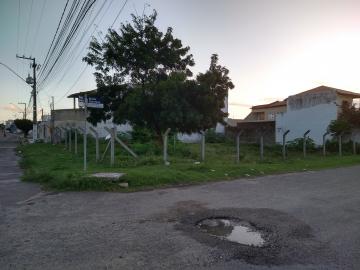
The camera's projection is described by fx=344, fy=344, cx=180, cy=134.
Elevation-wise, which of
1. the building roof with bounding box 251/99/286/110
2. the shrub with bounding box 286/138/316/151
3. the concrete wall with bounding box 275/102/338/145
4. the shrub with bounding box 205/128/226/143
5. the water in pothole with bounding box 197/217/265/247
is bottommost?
the water in pothole with bounding box 197/217/265/247

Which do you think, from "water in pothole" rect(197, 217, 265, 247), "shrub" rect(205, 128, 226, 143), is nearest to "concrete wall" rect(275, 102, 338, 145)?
"shrub" rect(205, 128, 226, 143)

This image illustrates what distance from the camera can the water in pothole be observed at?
5.30 m

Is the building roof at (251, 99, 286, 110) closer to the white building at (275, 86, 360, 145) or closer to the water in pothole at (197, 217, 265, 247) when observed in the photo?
the white building at (275, 86, 360, 145)

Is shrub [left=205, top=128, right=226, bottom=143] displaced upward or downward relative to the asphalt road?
upward

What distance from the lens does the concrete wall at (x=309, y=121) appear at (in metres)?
28.5

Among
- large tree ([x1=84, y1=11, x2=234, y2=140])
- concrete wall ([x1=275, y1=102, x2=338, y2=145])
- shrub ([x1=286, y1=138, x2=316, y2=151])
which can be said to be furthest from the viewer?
concrete wall ([x1=275, y1=102, x2=338, y2=145])

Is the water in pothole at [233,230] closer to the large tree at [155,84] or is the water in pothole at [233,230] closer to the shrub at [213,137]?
the large tree at [155,84]

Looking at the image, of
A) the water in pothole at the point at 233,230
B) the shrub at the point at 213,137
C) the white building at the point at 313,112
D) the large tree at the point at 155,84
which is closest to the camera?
the water in pothole at the point at 233,230

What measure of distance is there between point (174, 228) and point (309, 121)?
88.9 ft

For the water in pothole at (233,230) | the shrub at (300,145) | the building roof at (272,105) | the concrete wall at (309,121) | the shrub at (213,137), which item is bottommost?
the water in pothole at (233,230)

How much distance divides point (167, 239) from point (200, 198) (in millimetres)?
3078

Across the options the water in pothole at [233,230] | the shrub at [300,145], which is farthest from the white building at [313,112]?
the water in pothole at [233,230]

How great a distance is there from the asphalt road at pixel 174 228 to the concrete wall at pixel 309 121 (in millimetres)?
20233

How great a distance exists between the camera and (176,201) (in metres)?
7.92
